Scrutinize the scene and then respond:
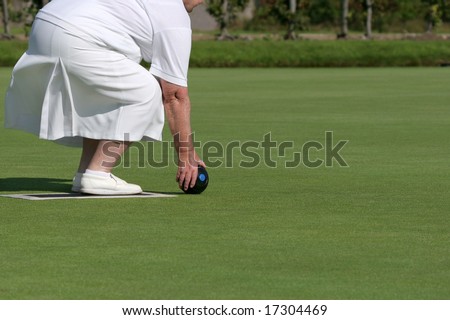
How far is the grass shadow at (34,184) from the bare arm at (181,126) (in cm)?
99

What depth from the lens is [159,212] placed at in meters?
8.63

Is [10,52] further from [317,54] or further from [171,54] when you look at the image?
[171,54]

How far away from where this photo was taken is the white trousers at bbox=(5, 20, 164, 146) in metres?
9.15

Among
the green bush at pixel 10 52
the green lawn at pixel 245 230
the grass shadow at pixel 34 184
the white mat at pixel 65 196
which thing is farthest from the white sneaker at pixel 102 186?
the green bush at pixel 10 52

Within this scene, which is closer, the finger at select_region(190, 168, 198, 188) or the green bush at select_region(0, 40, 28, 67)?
the finger at select_region(190, 168, 198, 188)

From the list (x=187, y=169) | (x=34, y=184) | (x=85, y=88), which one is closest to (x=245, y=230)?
(x=187, y=169)

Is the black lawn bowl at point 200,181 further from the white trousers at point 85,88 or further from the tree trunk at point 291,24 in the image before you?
the tree trunk at point 291,24

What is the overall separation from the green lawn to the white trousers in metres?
0.49

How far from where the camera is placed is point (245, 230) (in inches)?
309

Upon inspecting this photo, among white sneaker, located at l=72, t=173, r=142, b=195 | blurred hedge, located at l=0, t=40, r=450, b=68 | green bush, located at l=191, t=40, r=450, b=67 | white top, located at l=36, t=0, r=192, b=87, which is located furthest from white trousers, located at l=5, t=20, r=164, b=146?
green bush, located at l=191, t=40, r=450, b=67

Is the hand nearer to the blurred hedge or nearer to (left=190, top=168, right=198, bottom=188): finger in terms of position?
(left=190, top=168, right=198, bottom=188): finger

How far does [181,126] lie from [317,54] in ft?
132

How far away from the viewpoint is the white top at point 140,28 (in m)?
9.15

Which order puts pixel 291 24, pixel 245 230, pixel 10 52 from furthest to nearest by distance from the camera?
1. pixel 291 24
2. pixel 10 52
3. pixel 245 230
